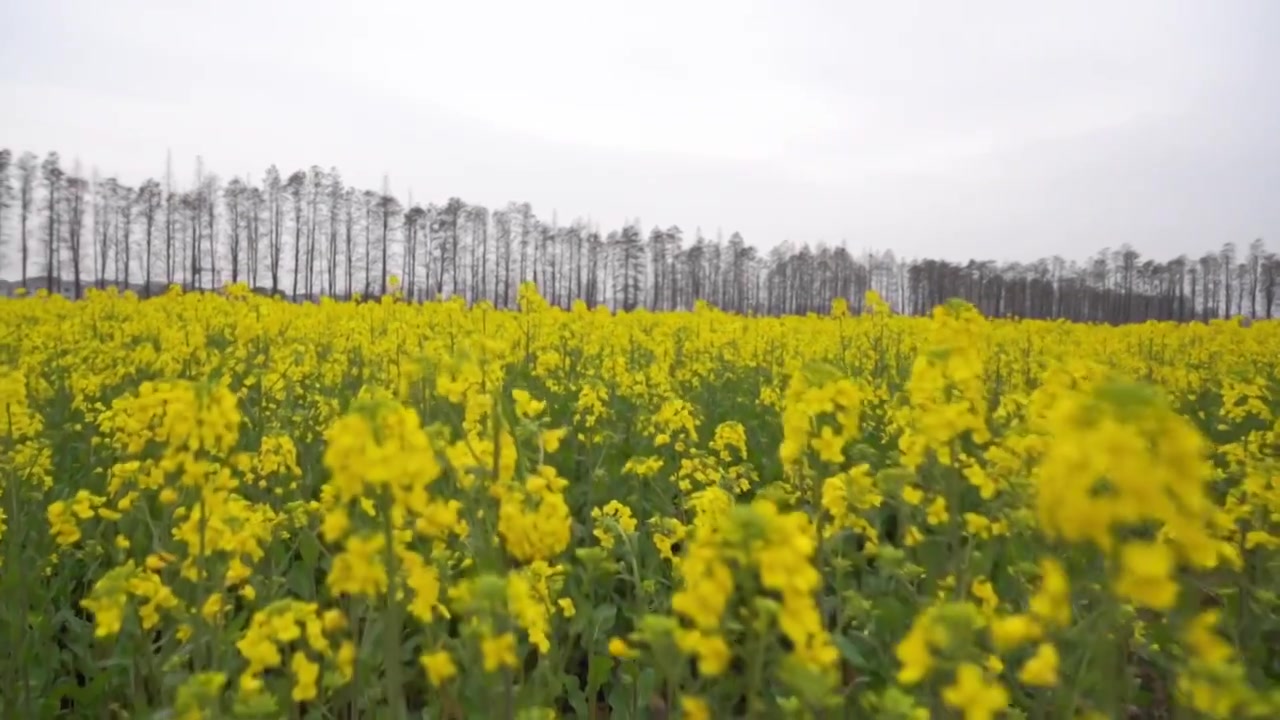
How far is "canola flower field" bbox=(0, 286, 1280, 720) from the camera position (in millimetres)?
1254

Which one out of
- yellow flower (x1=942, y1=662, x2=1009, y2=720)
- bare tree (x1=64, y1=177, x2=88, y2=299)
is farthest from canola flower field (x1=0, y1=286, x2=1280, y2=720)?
bare tree (x1=64, y1=177, x2=88, y2=299)

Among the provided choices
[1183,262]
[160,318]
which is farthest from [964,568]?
[1183,262]

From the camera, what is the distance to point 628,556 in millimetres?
3340

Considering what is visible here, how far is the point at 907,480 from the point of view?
2.65 m

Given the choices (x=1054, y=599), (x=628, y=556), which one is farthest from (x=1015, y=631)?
(x=628, y=556)

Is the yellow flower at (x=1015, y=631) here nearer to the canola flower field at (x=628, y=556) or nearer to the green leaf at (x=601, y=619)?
the canola flower field at (x=628, y=556)

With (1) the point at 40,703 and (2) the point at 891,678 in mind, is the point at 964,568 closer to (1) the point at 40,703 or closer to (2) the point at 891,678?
(2) the point at 891,678

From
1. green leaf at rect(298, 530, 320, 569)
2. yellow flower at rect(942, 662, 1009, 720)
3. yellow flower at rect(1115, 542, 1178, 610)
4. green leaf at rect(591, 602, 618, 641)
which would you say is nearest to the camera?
yellow flower at rect(1115, 542, 1178, 610)

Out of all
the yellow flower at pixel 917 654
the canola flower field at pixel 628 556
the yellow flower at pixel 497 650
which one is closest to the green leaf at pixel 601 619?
the canola flower field at pixel 628 556

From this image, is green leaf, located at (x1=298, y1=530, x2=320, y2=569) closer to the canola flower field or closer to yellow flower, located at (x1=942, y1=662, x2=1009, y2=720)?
the canola flower field

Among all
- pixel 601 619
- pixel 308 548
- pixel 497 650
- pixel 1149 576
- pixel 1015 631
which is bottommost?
pixel 601 619

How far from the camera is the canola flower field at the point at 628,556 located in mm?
1254

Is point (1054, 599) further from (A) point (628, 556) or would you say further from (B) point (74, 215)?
(B) point (74, 215)

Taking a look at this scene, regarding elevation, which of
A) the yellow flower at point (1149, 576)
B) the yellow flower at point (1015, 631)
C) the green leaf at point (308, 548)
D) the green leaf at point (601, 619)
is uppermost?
the yellow flower at point (1149, 576)
